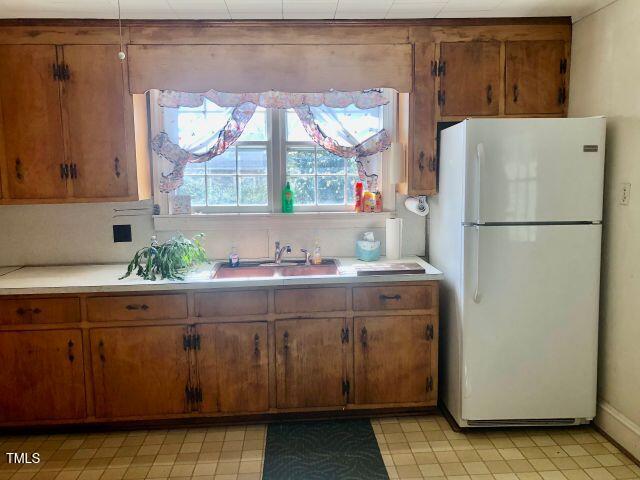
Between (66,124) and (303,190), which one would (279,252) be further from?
(66,124)

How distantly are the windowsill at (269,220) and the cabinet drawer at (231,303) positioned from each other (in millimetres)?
667

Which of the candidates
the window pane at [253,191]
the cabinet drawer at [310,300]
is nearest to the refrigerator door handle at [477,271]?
the cabinet drawer at [310,300]

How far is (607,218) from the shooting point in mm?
2662

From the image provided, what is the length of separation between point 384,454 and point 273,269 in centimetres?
129

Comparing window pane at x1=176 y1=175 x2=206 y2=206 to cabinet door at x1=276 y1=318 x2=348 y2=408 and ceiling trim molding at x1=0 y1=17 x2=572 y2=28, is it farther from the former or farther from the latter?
cabinet door at x1=276 y1=318 x2=348 y2=408

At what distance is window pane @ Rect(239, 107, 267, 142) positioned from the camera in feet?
10.9

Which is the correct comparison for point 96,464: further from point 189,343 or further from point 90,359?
point 189,343

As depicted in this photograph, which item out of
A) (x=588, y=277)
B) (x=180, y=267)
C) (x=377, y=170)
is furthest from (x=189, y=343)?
(x=588, y=277)

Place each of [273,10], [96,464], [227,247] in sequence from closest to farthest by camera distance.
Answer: [96,464] → [273,10] → [227,247]

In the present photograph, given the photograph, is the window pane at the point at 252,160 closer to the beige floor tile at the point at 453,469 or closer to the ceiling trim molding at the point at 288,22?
the ceiling trim molding at the point at 288,22

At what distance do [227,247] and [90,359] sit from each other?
1055mm

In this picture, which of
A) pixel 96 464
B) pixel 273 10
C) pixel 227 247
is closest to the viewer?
Result: pixel 96 464

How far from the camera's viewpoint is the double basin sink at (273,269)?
10.4ft

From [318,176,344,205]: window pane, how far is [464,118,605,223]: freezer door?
108cm
